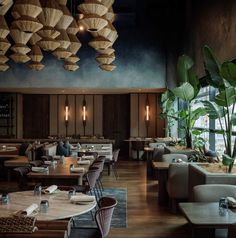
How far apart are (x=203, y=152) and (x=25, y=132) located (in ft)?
35.4

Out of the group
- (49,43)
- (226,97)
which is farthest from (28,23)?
(226,97)

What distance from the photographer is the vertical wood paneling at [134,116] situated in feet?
52.9

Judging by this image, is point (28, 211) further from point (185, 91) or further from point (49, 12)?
point (185, 91)

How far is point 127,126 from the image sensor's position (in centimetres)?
1695

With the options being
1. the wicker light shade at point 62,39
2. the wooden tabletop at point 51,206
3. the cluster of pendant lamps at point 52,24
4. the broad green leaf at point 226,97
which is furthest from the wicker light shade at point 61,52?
the wooden tabletop at point 51,206

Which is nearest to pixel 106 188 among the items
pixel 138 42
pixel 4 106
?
pixel 138 42

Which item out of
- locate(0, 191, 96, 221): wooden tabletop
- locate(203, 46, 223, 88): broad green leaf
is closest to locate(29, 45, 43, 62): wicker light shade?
locate(203, 46, 223, 88): broad green leaf

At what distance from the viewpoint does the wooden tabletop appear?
144 inches

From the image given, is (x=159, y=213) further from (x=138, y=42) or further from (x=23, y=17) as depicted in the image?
(x=138, y=42)

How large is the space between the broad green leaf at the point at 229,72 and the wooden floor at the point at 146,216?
7.64ft

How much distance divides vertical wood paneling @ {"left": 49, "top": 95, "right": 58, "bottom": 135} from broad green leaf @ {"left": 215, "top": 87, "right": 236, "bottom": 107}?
39.1ft

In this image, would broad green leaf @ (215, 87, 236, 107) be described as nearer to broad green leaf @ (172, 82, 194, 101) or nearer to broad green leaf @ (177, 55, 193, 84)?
broad green leaf @ (172, 82, 194, 101)

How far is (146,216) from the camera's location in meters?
6.63

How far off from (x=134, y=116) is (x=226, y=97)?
1043cm
